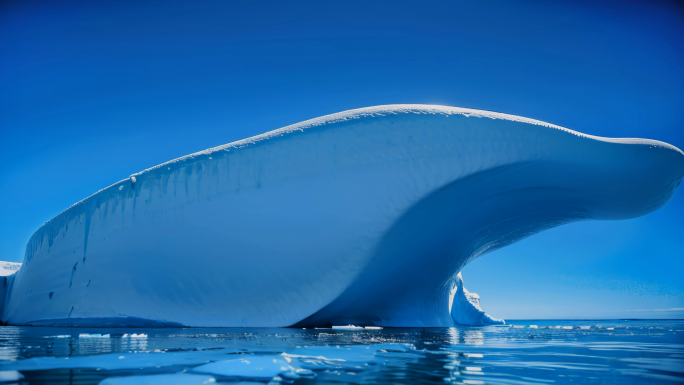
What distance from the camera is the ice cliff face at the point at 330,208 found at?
998cm

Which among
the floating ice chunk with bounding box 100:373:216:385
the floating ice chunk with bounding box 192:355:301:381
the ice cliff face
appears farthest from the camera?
the ice cliff face

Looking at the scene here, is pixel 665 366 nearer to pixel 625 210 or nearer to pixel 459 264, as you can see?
pixel 625 210

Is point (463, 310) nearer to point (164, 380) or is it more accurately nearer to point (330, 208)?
point (330, 208)

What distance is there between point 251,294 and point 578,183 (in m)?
9.61

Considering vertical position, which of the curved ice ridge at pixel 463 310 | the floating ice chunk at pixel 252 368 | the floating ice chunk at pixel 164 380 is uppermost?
the floating ice chunk at pixel 164 380

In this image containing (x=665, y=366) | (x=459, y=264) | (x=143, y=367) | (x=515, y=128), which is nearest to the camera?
(x=143, y=367)

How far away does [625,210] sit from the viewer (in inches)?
497

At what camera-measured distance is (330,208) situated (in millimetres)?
10648

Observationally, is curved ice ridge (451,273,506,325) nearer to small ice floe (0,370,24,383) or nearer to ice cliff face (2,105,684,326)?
ice cliff face (2,105,684,326)

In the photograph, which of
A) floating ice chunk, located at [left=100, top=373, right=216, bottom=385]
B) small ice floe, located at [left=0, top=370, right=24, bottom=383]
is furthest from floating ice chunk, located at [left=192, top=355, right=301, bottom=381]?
small ice floe, located at [left=0, top=370, right=24, bottom=383]

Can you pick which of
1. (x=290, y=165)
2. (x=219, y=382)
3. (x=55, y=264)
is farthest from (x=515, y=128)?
(x=55, y=264)

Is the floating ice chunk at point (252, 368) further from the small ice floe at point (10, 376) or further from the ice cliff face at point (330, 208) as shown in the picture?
the ice cliff face at point (330, 208)

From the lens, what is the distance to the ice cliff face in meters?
9.98

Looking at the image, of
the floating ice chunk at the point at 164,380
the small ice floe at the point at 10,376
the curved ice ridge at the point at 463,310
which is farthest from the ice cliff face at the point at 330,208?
the curved ice ridge at the point at 463,310
